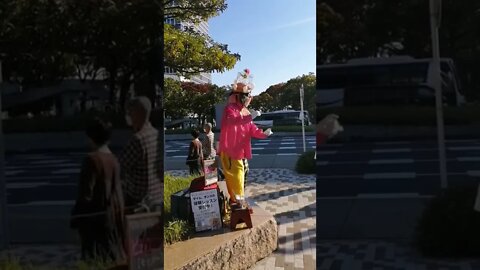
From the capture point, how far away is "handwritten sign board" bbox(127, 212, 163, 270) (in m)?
2.46

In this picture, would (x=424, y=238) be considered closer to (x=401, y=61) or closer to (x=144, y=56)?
(x=401, y=61)

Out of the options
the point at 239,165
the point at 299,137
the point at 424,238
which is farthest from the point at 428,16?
the point at 299,137

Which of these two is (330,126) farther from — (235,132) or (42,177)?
(235,132)

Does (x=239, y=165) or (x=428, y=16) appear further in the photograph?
(x=239, y=165)

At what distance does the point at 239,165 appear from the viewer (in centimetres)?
507

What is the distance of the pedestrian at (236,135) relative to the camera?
16.3ft

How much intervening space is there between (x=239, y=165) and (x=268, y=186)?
5350 mm

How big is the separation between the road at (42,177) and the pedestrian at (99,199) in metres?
0.06

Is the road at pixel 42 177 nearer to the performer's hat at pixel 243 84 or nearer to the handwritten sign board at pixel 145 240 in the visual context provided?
the handwritten sign board at pixel 145 240

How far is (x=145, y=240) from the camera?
2539 millimetres

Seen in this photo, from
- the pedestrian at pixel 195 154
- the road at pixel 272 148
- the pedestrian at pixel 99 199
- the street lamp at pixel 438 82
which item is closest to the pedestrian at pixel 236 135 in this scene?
the pedestrian at pixel 99 199

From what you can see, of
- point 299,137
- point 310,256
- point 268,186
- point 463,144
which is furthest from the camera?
point 299,137

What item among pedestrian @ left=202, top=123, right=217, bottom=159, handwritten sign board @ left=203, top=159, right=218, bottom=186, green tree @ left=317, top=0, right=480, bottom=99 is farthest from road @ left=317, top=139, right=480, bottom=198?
pedestrian @ left=202, top=123, right=217, bottom=159

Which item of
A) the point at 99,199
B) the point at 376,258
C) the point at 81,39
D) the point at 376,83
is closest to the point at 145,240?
the point at 99,199
